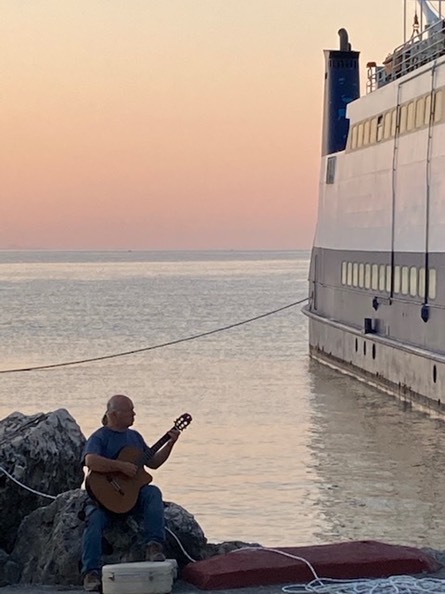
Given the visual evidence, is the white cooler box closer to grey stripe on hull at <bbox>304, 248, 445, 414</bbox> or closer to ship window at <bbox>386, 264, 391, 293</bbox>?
grey stripe on hull at <bbox>304, 248, 445, 414</bbox>

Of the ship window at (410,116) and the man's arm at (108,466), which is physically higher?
the ship window at (410,116)

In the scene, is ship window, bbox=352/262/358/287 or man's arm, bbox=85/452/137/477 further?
ship window, bbox=352/262/358/287

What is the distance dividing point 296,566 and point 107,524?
4.22 feet

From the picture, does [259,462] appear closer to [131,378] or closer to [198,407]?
[198,407]

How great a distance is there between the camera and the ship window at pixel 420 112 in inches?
1009

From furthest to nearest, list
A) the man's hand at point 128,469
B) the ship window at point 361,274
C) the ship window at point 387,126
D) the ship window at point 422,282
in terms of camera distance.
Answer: the ship window at point 361,274 < the ship window at point 387,126 < the ship window at point 422,282 < the man's hand at point 128,469

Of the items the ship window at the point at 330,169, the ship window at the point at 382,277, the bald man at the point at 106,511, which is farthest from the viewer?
the ship window at the point at 330,169

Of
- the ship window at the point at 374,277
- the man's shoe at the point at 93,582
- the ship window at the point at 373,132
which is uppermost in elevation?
the ship window at the point at 373,132

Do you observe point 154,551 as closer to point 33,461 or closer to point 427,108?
point 33,461

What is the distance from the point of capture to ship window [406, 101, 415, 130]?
2661cm

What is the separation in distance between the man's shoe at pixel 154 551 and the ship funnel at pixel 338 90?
30.1 meters

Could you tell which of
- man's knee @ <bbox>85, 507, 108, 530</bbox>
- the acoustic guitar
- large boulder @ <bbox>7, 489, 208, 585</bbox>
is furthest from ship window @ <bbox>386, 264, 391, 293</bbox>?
man's knee @ <bbox>85, 507, 108, 530</bbox>

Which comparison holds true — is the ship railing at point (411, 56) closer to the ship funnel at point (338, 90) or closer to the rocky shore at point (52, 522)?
the ship funnel at point (338, 90)

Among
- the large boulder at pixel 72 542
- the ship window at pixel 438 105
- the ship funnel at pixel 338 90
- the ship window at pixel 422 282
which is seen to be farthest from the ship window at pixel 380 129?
the large boulder at pixel 72 542
